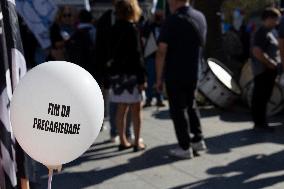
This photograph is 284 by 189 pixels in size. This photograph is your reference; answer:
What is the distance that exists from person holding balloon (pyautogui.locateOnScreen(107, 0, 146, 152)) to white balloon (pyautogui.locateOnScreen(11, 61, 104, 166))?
330 centimetres

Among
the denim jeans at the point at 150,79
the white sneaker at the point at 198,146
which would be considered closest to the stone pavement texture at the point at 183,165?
the white sneaker at the point at 198,146

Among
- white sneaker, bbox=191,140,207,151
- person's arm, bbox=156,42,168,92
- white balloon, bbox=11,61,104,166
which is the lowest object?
white sneaker, bbox=191,140,207,151

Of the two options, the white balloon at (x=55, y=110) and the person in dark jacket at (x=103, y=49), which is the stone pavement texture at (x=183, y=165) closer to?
the person in dark jacket at (x=103, y=49)

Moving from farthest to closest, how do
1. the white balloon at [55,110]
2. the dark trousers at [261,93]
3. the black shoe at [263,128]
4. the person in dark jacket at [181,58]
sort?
the black shoe at [263,128] → the dark trousers at [261,93] → the person in dark jacket at [181,58] → the white balloon at [55,110]

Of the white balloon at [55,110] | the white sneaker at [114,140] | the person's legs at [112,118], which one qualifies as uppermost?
the white balloon at [55,110]

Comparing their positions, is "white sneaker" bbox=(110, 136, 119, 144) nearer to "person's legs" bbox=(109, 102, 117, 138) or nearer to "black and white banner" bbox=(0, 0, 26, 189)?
"person's legs" bbox=(109, 102, 117, 138)

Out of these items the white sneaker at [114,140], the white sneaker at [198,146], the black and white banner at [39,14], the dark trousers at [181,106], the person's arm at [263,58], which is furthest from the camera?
the black and white banner at [39,14]

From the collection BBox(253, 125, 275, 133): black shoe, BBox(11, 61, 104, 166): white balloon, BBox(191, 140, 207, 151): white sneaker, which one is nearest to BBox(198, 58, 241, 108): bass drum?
Result: BBox(253, 125, 275, 133): black shoe

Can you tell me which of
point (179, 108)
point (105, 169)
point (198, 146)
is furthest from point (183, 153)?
point (105, 169)

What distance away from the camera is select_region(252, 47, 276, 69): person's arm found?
274 inches

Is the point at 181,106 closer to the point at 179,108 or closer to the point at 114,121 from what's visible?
the point at 179,108

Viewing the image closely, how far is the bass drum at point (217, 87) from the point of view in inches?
344

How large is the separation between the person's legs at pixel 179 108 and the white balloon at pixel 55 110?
326 cm

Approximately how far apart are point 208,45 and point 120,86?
5047 mm
